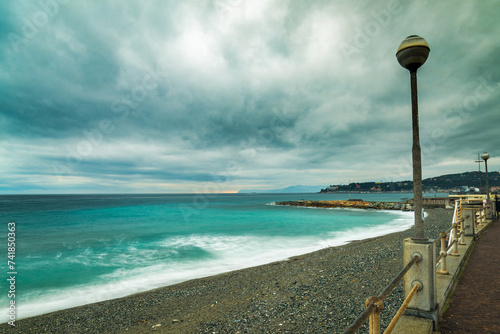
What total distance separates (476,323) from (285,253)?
48.7 ft

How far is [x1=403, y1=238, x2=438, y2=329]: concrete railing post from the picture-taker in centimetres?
401

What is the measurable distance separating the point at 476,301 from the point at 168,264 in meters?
15.8

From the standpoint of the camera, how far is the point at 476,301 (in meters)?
5.16

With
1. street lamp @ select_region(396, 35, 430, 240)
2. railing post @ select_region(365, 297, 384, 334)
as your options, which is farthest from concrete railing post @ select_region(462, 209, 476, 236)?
railing post @ select_region(365, 297, 384, 334)

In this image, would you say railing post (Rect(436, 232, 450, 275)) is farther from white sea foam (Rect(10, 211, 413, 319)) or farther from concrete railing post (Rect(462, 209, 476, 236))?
white sea foam (Rect(10, 211, 413, 319))

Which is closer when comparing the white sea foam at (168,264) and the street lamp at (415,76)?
the street lamp at (415,76)

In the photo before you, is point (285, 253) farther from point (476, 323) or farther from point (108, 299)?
point (476, 323)

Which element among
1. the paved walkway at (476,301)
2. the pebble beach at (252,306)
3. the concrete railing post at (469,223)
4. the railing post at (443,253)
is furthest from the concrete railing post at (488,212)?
the railing post at (443,253)

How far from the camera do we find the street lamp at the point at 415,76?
385cm

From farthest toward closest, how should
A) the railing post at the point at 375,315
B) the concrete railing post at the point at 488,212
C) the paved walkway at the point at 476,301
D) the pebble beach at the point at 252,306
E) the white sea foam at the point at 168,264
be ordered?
the concrete railing post at the point at 488,212 → the white sea foam at the point at 168,264 → the pebble beach at the point at 252,306 → the paved walkway at the point at 476,301 → the railing post at the point at 375,315

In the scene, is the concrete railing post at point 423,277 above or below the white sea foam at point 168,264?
above

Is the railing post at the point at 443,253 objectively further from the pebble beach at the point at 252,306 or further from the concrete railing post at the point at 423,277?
the concrete railing post at the point at 423,277

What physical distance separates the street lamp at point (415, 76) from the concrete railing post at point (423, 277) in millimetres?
194

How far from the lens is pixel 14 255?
69.8 feet
